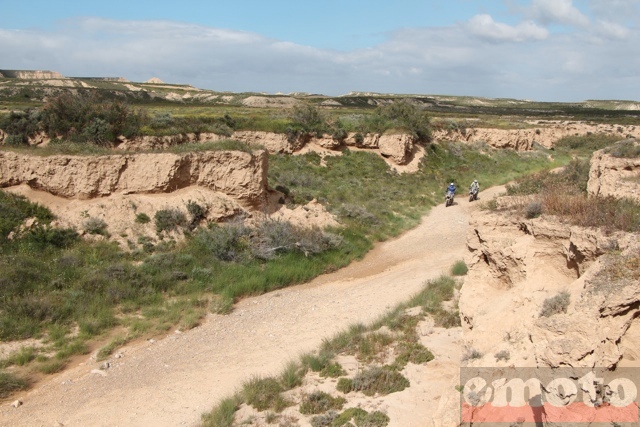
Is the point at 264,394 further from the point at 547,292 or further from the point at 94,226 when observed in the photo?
the point at 94,226

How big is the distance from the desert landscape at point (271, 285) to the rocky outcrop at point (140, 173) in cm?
5

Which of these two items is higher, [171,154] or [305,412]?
[171,154]

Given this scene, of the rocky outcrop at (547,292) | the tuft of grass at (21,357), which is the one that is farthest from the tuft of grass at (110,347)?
the rocky outcrop at (547,292)

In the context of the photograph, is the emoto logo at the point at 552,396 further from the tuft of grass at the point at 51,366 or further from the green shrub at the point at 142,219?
the green shrub at the point at 142,219

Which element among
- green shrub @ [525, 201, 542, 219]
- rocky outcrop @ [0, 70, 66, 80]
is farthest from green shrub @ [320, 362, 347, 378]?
rocky outcrop @ [0, 70, 66, 80]

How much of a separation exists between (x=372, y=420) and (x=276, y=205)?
1274cm

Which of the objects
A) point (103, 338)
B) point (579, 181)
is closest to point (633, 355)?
point (579, 181)

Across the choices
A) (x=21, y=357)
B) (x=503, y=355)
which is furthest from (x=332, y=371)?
(x=21, y=357)

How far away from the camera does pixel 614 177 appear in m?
9.53

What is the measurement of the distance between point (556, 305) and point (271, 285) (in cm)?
932

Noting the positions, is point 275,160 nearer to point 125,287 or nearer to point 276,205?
point 276,205

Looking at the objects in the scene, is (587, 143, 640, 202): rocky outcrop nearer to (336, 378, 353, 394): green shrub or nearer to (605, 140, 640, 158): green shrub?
(605, 140, 640, 158): green shrub

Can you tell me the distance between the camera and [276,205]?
740 inches

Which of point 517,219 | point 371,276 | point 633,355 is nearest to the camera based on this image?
point 633,355
